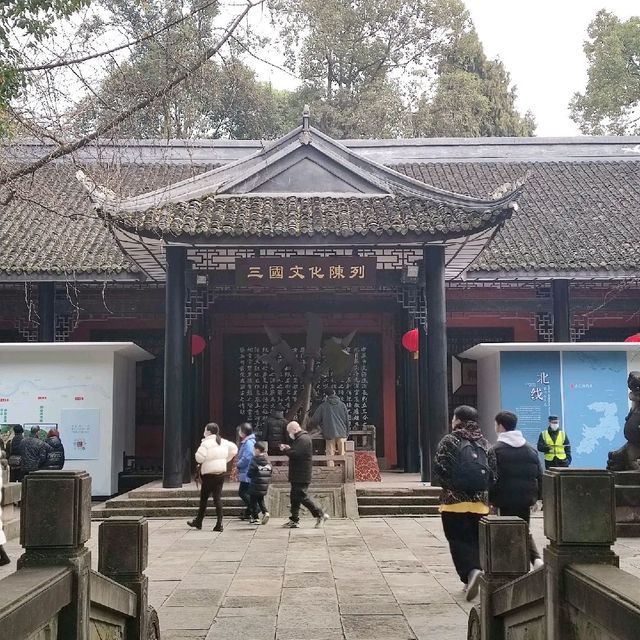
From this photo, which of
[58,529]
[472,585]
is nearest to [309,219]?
[472,585]

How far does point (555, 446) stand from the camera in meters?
11.8

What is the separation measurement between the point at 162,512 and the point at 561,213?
9627 mm

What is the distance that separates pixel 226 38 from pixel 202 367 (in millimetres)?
8645

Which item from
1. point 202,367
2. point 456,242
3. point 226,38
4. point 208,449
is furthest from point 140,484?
point 226,38

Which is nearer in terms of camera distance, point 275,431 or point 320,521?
point 320,521

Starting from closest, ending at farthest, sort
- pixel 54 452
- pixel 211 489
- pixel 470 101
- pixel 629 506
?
pixel 629 506, pixel 211 489, pixel 54 452, pixel 470 101

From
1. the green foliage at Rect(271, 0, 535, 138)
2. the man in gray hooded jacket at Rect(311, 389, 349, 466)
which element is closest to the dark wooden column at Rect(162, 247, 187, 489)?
the man in gray hooded jacket at Rect(311, 389, 349, 466)

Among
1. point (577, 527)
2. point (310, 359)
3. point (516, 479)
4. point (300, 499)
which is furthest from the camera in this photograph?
point (310, 359)

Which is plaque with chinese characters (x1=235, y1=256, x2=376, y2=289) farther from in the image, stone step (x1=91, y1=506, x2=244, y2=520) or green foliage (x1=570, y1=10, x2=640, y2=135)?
green foliage (x1=570, y1=10, x2=640, y2=135)

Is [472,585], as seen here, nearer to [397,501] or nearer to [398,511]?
[398,511]

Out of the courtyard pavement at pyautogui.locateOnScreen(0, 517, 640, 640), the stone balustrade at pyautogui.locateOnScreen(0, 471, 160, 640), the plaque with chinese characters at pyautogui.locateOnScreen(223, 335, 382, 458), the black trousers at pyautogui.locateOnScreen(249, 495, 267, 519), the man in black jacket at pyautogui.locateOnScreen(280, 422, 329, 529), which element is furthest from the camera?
the plaque with chinese characters at pyautogui.locateOnScreen(223, 335, 382, 458)

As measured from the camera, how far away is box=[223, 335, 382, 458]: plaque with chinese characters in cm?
1533

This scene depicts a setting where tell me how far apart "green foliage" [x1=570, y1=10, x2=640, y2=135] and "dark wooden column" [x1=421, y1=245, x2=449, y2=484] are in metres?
19.6

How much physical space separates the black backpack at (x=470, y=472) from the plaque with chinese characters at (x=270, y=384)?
9.25 m
